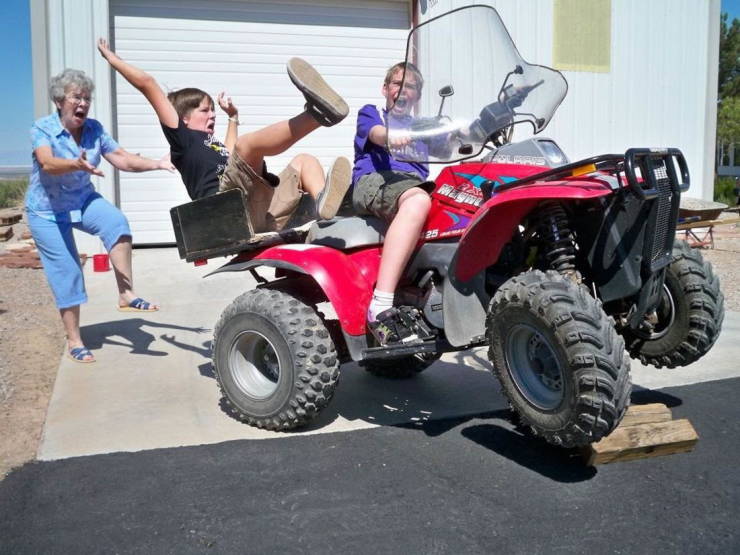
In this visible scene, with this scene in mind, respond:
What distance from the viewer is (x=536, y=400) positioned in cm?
332

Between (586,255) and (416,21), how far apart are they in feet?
27.1

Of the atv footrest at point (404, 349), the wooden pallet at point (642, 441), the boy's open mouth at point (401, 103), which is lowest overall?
the wooden pallet at point (642, 441)

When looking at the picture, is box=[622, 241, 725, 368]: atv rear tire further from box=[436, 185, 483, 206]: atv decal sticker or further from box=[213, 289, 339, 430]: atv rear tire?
box=[213, 289, 339, 430]: atv rear tire

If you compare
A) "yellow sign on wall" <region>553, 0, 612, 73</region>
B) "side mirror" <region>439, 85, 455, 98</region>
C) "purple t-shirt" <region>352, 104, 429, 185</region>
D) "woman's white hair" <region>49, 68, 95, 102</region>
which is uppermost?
"yellow sign on wall" <region>553, 0, 612, 73</region>

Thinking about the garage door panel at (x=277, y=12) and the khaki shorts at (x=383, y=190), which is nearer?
the khaki shorts at (x=383, y=190)

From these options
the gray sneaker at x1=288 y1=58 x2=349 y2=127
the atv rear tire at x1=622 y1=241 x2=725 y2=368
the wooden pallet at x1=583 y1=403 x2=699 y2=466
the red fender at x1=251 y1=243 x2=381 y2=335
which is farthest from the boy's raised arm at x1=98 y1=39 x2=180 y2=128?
the wooden pallet at x1=583 y1=403 x2=699 y2=466

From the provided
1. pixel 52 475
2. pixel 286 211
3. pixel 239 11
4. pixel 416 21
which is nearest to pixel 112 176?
pixel 239 11

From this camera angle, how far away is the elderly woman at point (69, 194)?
5191 mm

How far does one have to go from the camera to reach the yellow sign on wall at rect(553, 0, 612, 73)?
11.8 metres

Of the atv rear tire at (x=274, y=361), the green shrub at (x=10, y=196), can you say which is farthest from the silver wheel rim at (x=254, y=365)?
the green shrub at (x=10, y=196)

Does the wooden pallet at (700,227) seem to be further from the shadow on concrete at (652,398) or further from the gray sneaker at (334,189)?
the gray sneaker at (334,189)

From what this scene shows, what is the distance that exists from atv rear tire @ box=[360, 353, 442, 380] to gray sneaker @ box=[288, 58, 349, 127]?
1.69 m

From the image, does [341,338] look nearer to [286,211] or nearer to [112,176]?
[286,211]

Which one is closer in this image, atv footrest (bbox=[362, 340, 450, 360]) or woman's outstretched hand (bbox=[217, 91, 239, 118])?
atv footrest (bbox=[362, 340, 450, 360])
